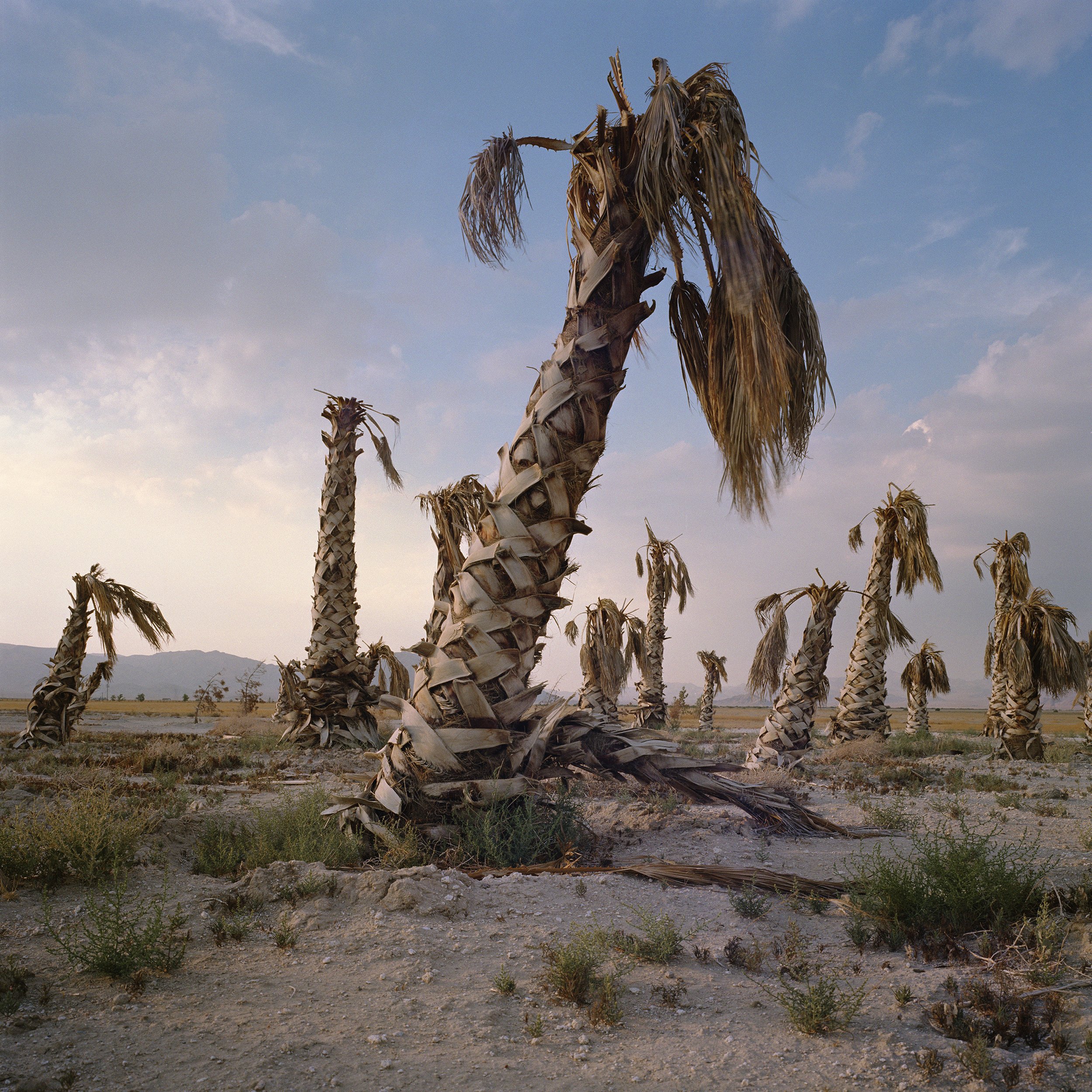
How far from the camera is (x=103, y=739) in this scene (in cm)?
1338

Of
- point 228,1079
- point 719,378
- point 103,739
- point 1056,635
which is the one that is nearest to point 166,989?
point 228,1079

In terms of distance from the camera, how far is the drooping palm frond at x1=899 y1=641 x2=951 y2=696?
82.2ft

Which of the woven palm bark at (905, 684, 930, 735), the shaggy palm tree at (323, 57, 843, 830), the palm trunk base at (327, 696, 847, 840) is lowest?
the woven palm bark at (905, 684, 930, 735)

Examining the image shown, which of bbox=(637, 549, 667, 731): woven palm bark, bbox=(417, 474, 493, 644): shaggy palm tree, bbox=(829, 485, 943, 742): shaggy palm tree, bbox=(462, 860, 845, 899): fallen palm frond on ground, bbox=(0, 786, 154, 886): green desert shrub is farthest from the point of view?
bbox=(637, 549, 667, 731): woven palm bark

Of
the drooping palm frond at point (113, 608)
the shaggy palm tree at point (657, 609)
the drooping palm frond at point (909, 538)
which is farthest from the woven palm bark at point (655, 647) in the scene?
the drooping palm frond at point (113, 608)

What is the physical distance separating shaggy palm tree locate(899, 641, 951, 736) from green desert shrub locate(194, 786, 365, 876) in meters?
24.5

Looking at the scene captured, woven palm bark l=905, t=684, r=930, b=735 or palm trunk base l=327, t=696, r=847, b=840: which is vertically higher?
palm trunk base l=327, t=696, r=847, b=840

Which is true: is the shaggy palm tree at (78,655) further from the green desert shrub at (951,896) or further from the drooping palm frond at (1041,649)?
the drooping palm frond at (1041,649)

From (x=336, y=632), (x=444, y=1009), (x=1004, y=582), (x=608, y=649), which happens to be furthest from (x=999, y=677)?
(x=444, y=1009)

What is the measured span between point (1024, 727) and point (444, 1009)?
15.9 metres

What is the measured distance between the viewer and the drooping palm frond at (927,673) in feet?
82.2

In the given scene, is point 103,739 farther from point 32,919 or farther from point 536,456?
point 536,456

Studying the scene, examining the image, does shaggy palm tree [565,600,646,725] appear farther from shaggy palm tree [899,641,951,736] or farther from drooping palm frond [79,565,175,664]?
shaggy palm tree [899,641,951,736]

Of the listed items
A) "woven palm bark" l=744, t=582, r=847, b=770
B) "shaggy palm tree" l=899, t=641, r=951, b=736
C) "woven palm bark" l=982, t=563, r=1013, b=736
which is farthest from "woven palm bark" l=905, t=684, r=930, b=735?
"woven palm bark" l=744, t=582, r=847, b=770
